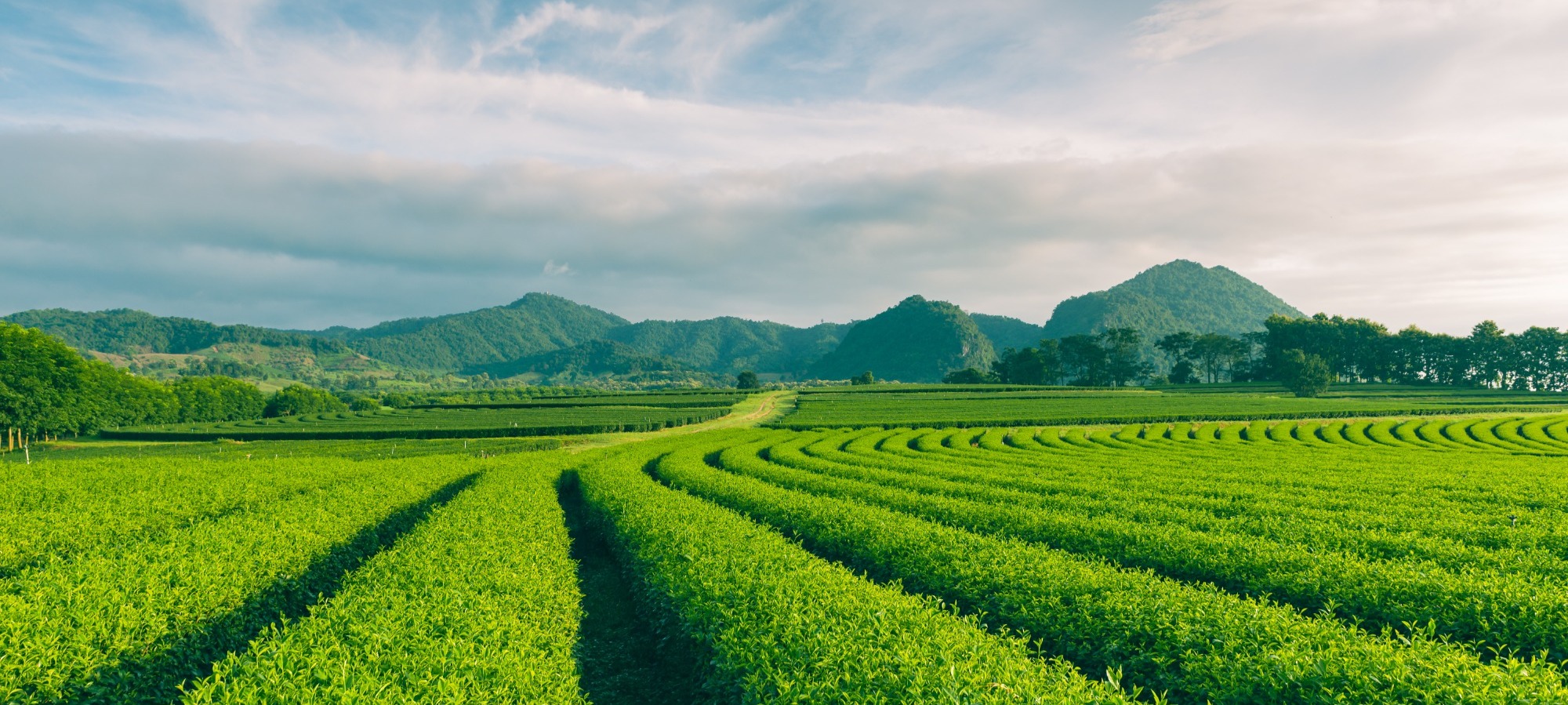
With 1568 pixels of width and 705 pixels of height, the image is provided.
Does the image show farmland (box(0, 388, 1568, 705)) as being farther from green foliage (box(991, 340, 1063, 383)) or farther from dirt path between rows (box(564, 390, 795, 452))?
green foliage (box(991, 340, 1063, 383))

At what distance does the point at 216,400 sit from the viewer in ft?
393

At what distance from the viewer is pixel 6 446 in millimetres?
77438

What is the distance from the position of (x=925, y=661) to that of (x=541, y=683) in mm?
5203

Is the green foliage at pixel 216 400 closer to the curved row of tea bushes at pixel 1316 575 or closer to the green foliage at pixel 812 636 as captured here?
the green foliage at pixel 812 636

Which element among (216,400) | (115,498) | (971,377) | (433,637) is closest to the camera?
(433,637)

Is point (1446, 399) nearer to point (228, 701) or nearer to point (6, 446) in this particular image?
point (228, 701)

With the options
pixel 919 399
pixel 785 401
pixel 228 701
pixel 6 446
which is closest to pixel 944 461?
pixel 228 701

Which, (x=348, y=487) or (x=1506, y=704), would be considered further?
(x=348, y=487)

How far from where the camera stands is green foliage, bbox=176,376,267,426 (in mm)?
113438

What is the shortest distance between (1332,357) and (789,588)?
197809mm

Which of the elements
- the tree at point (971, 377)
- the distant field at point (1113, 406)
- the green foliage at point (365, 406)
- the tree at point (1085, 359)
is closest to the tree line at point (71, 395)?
the green foliage at point (365, 406)

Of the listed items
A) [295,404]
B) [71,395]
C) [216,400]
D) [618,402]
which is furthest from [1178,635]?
[295,404]

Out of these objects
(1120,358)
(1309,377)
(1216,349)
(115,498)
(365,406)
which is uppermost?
(1216,349)

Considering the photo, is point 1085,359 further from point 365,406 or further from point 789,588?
point 789,588
